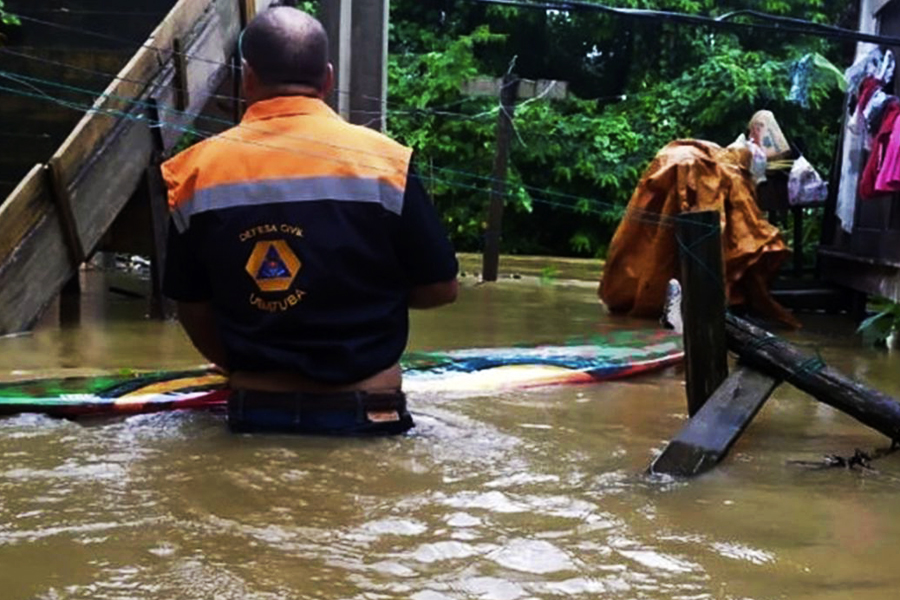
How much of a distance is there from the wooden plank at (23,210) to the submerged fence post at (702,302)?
332 cm

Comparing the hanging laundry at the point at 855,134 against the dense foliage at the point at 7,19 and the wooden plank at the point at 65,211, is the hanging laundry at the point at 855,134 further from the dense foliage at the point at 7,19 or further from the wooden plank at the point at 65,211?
the dense foliage at the point at 7,19

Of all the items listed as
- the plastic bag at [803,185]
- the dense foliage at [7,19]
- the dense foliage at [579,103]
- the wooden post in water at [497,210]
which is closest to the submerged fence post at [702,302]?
the dense foliage at [7,19]

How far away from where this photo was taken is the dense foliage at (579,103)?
1888 cm

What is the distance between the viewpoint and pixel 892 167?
730 centimetres

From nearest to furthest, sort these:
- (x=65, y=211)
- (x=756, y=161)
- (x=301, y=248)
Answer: (x=301, y=248)
(x=65, y=211)
(x=756, y=161)

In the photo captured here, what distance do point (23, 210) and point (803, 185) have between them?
240 inches

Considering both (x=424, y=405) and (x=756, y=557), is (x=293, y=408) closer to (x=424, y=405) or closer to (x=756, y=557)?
(x=424, y=405)

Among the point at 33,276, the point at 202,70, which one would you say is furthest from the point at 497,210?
the point at 33,276

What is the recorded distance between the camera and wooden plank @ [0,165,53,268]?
5.55 m

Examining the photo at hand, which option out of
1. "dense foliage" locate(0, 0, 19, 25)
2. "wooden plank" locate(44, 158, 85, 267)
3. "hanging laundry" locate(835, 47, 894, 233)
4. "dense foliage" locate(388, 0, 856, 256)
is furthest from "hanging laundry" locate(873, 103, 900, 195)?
"dense foliage" locate(388, 0, 856, 256)

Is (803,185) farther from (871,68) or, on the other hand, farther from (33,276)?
(33,276)

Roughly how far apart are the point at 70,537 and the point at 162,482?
49 cm

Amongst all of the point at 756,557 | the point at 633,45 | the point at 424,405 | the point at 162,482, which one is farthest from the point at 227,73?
the point at 633,45

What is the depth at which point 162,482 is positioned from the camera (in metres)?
2.94
